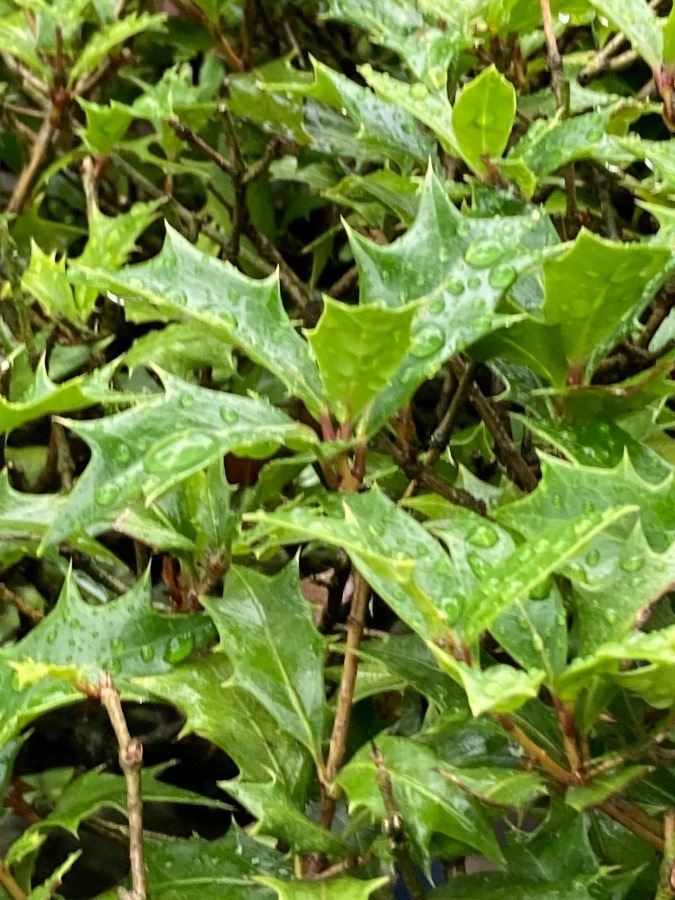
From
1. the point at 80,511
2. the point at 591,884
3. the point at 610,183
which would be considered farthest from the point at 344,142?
the point at 591,884

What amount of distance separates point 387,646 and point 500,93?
373 millimetres

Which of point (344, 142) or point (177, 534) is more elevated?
point (344, 142)

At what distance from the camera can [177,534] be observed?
57cm

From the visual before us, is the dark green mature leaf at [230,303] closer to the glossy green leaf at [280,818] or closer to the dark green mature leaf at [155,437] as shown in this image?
the dark green mature leaf at [155,437]

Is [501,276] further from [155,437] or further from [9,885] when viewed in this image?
[9,885]

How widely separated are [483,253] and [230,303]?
16 centimetres

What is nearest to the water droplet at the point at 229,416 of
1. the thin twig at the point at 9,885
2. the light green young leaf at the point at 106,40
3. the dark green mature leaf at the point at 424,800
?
the dark green mature leaf at the point at 424,800

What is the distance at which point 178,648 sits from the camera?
561 millimetres

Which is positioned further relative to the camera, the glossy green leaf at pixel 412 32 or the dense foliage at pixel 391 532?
the glossy green leaf at pixel 412 32

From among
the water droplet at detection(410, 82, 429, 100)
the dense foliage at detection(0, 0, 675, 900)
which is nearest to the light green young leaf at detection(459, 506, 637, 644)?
the dense foliage at detection(0, 0, 675, 900)

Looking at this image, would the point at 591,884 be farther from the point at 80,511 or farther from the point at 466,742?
the point at 80,511

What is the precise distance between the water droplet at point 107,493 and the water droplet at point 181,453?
0.02m

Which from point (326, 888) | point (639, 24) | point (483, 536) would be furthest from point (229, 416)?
point (639, 24)

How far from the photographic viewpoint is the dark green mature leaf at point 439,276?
1.49 feet
